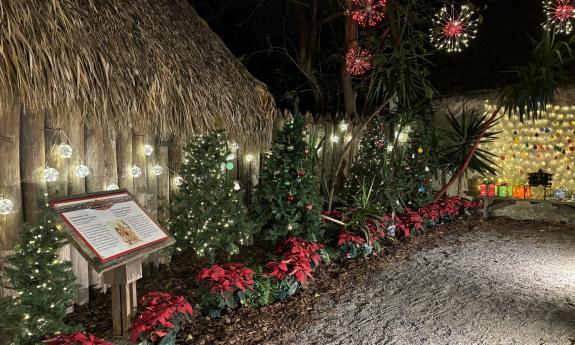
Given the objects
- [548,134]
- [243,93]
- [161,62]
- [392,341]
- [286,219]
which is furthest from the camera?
[548,134]

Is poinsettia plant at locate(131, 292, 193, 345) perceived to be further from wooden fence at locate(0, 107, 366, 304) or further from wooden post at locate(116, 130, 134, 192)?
wooden post at locate(116, 130, 134, 192)

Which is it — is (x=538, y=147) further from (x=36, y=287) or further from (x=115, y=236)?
(x=36, y=287)

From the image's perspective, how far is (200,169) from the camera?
4.73 metres

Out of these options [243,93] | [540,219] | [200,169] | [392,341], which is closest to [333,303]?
[392,341]

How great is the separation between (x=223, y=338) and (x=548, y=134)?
7.90m

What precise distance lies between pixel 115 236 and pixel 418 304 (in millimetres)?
2894

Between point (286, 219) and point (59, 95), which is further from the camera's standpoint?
point (286, 219)

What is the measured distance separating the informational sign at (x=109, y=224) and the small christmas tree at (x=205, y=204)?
133cm

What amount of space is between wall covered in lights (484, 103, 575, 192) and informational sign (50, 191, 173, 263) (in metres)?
7.58

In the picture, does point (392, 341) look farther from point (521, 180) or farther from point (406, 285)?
point (521, 180)

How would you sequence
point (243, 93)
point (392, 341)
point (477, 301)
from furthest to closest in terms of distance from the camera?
point (243, 93) < point (477, 301) < point (392, 341)

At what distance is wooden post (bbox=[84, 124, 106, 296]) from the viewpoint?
12.9 ft

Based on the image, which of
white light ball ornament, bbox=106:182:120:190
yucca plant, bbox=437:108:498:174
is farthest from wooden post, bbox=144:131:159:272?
yucca plant, bbox=437:108:498:174

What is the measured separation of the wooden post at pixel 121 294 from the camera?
2.98 m
